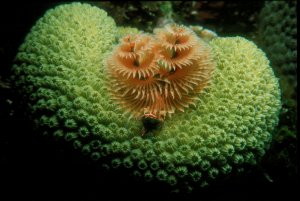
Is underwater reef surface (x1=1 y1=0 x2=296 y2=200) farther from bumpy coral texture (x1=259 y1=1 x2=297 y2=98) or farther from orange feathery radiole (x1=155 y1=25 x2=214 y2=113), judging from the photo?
bumpy coral texture (x1=259 y1=1 x2=297 y2=98)

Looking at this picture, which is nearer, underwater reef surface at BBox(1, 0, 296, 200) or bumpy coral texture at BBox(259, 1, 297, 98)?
underwater reef surface at BBox(1, 0, 296, 200)

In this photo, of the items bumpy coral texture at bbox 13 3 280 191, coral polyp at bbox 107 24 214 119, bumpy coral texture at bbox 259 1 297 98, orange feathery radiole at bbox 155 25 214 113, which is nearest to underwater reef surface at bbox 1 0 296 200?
bumpy coral texture at bbox 13 3 280 191

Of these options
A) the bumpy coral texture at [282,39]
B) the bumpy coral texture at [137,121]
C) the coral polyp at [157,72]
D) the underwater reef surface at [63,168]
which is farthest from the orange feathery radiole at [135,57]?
the bumpy coral texture at [282,39]

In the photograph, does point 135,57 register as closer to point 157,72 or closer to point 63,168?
point 157,72

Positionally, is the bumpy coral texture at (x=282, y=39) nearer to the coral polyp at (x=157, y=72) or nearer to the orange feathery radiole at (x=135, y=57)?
the coral polyp at (x=157, y=72)

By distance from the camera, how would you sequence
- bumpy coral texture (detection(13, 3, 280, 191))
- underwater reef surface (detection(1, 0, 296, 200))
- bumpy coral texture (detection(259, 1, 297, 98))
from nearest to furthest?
bumpy coral texture (detection(13, 3, 280, 191))
underwater reef surface (detection(1, 0, 296, 200))
bumpy coral texture (detection(259, 1, 297, 98))

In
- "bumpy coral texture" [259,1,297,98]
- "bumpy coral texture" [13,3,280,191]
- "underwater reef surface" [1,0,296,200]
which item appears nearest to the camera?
"bumpy coral texture" [13,3,280,191]

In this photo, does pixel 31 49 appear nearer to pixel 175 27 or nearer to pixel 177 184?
pixel 175 27
